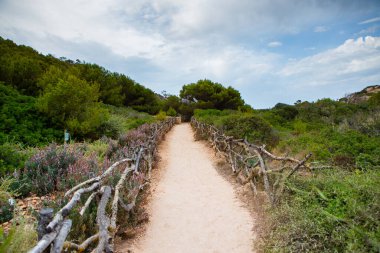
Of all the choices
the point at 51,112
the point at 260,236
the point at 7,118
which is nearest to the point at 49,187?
the point at 260,236

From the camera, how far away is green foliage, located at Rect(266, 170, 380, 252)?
301cm

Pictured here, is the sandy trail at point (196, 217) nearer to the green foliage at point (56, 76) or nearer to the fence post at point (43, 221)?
→ the fence post at point (43, 221)

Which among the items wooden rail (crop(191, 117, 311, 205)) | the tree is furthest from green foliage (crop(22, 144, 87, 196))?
the tree

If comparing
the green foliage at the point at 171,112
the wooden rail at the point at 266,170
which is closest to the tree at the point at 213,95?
the green foliage at the point at 171,112

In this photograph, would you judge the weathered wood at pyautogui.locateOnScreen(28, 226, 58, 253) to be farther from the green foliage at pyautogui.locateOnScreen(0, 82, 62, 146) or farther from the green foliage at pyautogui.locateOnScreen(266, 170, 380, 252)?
the green foliage at pyautogui.locateOnScreen(0, 82, 62, 146)

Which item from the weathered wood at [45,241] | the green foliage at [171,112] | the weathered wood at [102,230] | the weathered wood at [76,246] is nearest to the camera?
the weathered wood at [45,241]

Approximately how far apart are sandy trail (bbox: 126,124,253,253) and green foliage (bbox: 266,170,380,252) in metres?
0.69

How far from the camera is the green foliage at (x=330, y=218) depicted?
3.01 m

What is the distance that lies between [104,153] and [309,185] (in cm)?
625

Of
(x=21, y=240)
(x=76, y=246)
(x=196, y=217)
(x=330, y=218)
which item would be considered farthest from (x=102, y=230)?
(x=330, y=218)

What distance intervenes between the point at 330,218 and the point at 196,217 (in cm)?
254

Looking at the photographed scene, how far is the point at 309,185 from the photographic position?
14.5ft

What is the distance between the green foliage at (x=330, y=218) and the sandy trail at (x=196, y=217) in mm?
688

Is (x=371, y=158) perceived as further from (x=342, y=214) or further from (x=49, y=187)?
(x=49, y=187)
